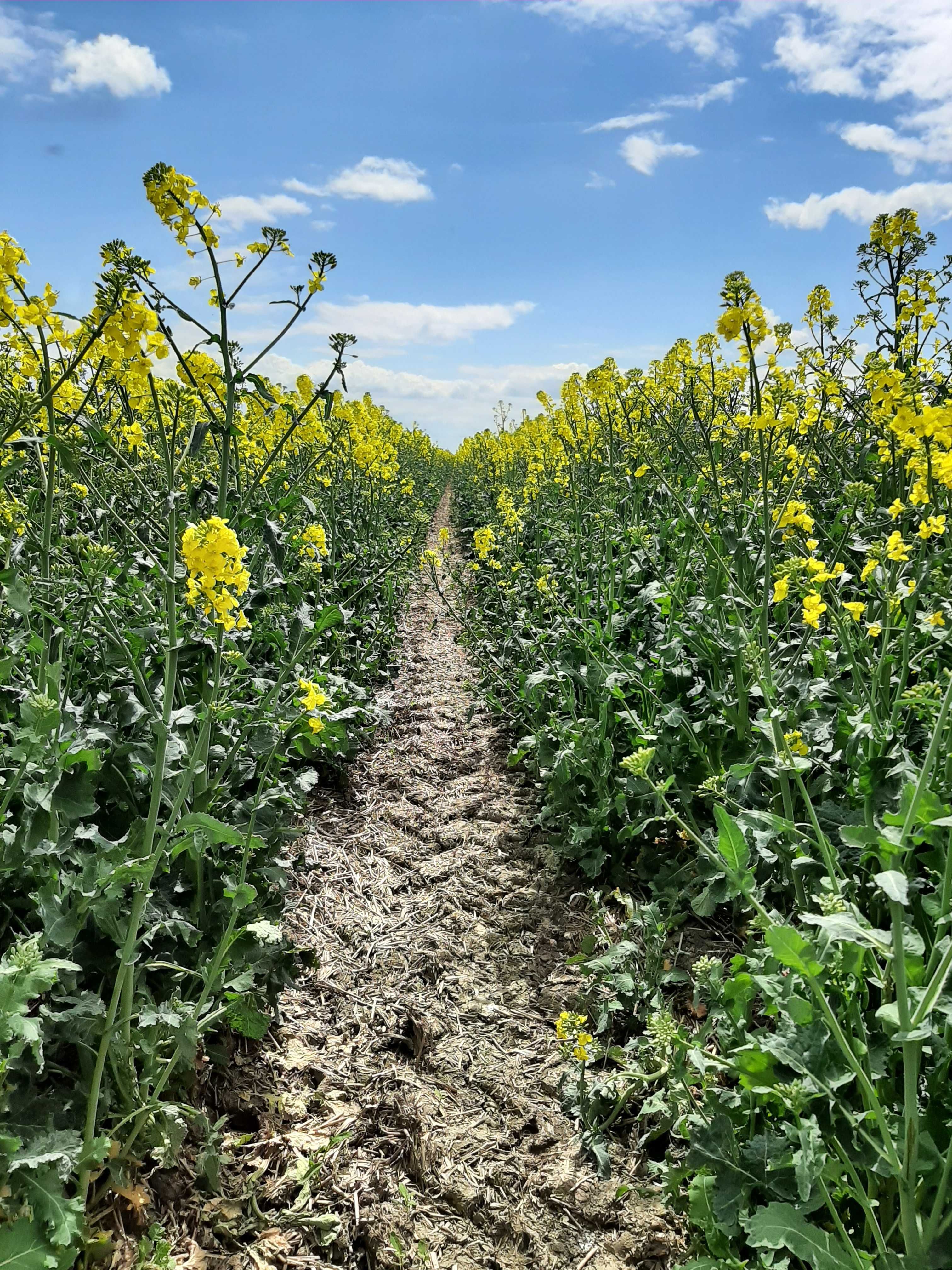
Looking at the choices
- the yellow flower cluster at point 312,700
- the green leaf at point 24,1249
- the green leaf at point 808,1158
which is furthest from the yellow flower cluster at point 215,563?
the green leaf at point 808,1158

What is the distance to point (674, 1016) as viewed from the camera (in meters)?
2.60

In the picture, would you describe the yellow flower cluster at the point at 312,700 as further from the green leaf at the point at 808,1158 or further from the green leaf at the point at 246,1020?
the green leaf at the point at 808,1158

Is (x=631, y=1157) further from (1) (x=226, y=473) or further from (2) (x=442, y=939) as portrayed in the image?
(1) (x=226, y=473)

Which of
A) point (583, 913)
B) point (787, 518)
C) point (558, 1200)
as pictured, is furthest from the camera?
point (583, 913)

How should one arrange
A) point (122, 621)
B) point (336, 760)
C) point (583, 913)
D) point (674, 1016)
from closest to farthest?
point (674, 1016), point (122, 621), point (583, 913), point (336, 760)

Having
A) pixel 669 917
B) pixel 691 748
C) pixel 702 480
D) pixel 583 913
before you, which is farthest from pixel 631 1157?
pixel 702 480

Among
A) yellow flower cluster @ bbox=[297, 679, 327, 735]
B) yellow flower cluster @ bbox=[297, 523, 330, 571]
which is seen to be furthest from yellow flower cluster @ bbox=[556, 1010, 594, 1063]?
yellow flower cluster @ bbox=[297, 523, 330, 571]

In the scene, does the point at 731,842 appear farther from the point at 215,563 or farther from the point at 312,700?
the point at 215,563

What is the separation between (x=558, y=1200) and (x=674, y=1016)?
680 mm

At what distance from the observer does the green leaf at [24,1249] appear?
150 centimetres

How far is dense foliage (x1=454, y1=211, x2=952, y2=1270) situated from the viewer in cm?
158

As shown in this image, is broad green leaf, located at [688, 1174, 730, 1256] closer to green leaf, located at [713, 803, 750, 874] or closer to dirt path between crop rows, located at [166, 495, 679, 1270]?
dirt path between crop rows, located at [166, 495, 679, 1270]

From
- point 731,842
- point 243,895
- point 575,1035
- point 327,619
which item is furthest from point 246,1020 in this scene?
point 731,842

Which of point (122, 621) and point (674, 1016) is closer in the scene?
point (674, 1016)
